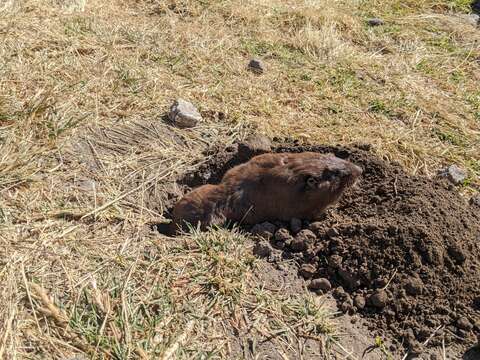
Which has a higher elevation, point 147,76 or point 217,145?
point 147,76

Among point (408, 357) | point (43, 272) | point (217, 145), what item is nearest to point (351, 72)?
point (217, 145)

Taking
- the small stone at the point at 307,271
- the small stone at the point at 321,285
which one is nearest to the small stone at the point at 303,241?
the small stone at the point at 307,271

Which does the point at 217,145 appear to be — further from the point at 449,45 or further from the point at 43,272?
the point at 449,45

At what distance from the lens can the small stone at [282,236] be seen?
3715mm

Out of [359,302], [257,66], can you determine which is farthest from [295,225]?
[257,66]

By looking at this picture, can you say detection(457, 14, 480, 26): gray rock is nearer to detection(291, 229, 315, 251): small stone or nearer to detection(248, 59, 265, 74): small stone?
detection(248, 59, 265, 74): small stone

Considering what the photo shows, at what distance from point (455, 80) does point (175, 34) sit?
3.19m

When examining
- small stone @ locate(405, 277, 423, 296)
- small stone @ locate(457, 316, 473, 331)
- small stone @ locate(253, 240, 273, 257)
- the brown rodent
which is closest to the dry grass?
small stone @ locate(253, 240, 273, 257)

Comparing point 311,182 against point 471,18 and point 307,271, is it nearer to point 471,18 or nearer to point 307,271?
point 307,271

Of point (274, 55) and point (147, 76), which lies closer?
point (147, 76)

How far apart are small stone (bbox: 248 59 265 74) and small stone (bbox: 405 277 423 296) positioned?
9.87 feet

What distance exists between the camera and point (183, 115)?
4.70m

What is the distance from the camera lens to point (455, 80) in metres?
6.16

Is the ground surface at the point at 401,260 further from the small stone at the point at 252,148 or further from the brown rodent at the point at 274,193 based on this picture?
the small stone at the point at 252,148
